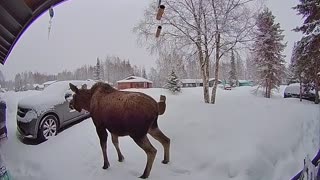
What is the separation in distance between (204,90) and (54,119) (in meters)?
0.65

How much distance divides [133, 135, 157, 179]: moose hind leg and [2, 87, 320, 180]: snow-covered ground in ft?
0.07

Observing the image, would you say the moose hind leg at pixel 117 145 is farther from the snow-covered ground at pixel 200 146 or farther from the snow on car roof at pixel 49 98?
the snow on car roof at pixel 49 98

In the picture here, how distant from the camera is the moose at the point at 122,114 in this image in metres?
1.02

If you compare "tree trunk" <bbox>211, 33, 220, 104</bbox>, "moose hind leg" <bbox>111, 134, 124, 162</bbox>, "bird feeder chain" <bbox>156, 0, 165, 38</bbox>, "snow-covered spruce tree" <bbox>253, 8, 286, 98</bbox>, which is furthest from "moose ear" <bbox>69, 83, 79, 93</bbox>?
"snow-covered spruce tree" <bbox>253, 8, 286, 98</bbox>

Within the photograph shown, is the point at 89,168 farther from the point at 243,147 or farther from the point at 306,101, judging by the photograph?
the point at 306,101

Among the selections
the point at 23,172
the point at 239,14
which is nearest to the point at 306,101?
the point at 239,14

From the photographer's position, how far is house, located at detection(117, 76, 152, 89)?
44.5 inches

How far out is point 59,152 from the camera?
3.53ft

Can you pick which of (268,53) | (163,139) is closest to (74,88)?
(163,139)

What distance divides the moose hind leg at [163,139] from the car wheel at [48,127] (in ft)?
1.24

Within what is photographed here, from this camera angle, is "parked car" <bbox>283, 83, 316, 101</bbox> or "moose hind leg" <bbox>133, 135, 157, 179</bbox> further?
"parked car" <bbox>283, 83, 316, 101</bbox>

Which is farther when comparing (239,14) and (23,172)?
(239,14)

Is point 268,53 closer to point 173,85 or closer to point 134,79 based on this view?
point 173,85

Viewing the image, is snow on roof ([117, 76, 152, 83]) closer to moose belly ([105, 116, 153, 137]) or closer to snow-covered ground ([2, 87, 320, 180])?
snow-covered ground ([2, 87, 320, 180])
